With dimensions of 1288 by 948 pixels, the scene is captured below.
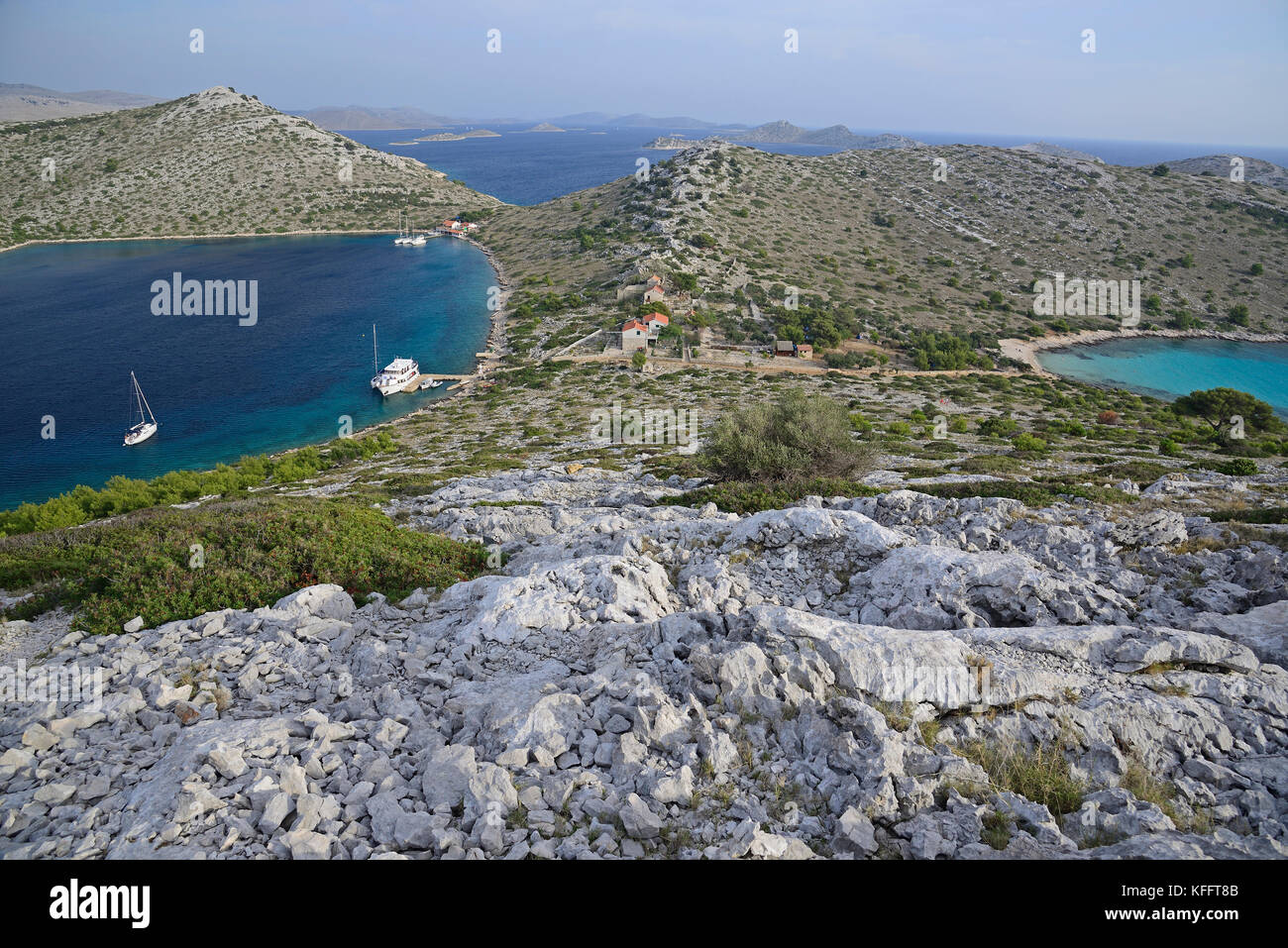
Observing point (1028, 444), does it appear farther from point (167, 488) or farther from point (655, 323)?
point (167, 488)

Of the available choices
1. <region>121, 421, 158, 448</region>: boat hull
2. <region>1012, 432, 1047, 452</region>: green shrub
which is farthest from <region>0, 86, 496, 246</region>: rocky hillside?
<region>1012, 432, 1047, 452</region>: green shrub

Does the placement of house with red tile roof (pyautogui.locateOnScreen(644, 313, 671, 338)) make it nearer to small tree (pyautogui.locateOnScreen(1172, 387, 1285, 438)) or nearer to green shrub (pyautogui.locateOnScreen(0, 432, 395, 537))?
green shrub (pyautogui.locateOnScreen(0, 432, 395, 537))

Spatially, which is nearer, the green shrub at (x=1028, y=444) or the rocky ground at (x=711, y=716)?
the rocky ground at (x=711, y=716)

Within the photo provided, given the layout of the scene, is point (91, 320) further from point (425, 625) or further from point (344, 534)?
point (425, 625)

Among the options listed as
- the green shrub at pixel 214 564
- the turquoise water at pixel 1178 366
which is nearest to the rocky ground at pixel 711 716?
the green shrub at pixel 214 564

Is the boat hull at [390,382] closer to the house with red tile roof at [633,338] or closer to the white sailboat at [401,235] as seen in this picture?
the house with red tile roof at [633,338]

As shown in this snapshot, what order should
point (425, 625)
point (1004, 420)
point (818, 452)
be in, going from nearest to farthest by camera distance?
point (425, 625)
point (818, 452)
point (1004, 420)
